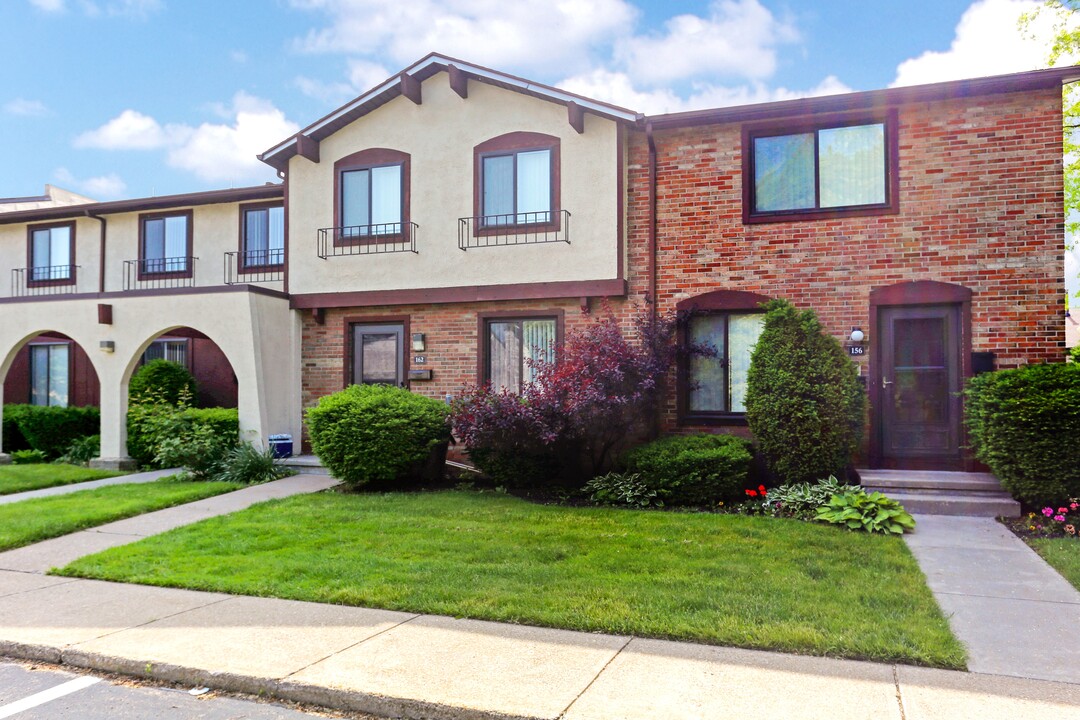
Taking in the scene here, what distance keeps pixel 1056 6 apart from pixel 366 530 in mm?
18323

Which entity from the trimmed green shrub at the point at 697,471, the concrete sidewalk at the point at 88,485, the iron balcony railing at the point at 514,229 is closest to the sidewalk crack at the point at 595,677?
the trimmed green shrub at the point at 697,471


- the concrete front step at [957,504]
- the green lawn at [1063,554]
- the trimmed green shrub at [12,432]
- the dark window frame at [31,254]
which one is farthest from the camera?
the dark window frame at [31,254]

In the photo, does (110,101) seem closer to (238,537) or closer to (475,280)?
(475,280)

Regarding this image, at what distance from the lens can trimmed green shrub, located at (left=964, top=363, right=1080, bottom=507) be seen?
318 inches

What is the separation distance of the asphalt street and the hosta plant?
6.01m

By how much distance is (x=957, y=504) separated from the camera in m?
8.91

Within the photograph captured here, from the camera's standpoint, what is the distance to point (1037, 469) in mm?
8211

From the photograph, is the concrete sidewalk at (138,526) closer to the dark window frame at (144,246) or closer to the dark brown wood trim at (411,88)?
the dark brown wood trim at (411,88)

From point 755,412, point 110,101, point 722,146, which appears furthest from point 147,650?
point 110,101

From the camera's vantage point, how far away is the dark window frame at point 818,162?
1038 centimetres

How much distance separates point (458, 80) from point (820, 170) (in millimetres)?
5637

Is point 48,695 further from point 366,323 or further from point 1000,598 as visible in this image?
point 366,323

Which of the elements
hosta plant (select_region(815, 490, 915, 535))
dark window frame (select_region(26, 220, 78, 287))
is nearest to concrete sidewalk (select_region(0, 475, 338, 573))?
hosta plant (select_region(815, 490, 915, 535))

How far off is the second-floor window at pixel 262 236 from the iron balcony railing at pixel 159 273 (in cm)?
131
